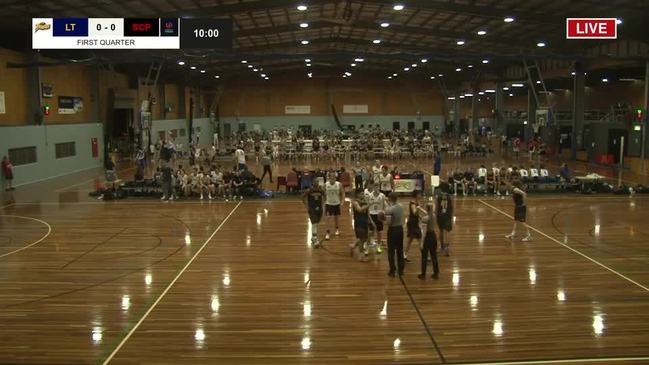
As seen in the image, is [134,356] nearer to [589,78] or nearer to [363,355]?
[363,355]

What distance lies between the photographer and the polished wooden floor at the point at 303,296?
23.3ft

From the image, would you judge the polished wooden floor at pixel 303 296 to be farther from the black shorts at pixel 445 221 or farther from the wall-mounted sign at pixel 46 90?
the wall-mounted sign at pixel 46 90

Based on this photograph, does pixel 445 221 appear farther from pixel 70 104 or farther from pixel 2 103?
pixel 70 104

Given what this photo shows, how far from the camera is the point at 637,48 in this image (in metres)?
28.7

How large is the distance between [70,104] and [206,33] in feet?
56.4

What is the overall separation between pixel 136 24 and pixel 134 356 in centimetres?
1178

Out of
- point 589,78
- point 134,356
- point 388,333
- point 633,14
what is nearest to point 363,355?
point 388,333

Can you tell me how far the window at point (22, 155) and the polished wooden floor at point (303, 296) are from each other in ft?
31.9

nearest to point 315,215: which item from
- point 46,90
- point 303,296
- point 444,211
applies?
point 444,211

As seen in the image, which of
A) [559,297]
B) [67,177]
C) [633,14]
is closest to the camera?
[559,297]

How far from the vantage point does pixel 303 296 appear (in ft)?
30.5

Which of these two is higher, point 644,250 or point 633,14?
point 633,14

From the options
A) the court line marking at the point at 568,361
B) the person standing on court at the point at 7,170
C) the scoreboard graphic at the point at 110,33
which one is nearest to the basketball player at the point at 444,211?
the court line marking at the point at 568,361

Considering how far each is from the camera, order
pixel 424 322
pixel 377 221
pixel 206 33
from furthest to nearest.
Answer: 1. pixel 206 33
2. pixel 377 221
3. pixel 424 322
